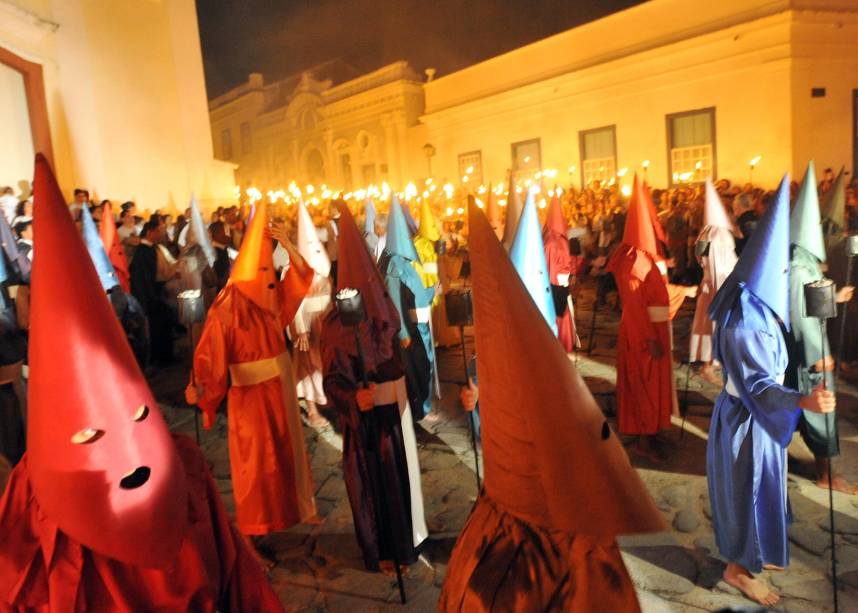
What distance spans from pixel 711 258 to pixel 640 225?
6.93 ft

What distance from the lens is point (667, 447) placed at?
5746 millimetres

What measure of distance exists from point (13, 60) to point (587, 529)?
13.6 metres

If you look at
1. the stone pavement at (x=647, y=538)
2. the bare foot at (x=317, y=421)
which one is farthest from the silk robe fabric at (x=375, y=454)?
the bare foot at (x=317, y=421)

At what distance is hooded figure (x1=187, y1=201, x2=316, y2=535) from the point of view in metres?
4.18

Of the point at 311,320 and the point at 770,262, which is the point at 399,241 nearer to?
the point at 311,320

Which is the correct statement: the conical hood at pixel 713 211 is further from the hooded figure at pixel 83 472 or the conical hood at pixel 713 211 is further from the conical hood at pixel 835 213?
the hooded figure at pixel 83 472

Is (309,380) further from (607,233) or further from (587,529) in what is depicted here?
(607,233)

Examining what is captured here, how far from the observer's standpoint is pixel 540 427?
6.03ft

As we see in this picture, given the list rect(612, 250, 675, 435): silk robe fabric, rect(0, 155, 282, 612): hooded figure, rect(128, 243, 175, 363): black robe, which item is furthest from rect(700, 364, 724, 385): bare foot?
rect(128, 243, 175, 363): black robe

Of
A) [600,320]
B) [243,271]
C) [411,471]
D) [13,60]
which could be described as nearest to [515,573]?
[411,471]

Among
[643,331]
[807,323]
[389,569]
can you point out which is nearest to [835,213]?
[643,331]

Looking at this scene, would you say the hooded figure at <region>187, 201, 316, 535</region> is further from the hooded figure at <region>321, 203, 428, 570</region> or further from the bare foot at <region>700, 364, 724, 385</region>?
the bare foot at <region>700, 364, 724, 385</region>

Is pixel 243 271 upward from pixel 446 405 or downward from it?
upward

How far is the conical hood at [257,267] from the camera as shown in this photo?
435 cm
